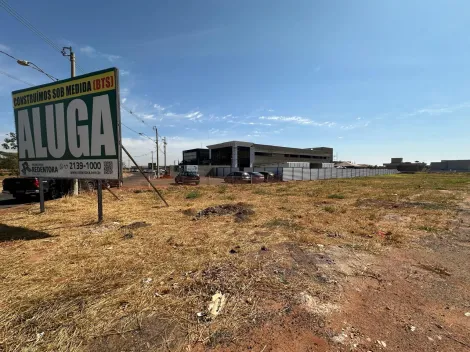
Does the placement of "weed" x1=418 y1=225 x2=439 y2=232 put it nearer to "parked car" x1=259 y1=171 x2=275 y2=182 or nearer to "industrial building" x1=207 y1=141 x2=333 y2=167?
"parked car" x1=259 y1=171 x2=275 y2=182

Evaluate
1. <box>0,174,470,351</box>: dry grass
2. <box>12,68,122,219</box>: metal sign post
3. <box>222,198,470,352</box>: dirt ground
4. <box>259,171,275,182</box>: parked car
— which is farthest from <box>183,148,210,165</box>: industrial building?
<box>222,198,470,352</box>: dirt ground

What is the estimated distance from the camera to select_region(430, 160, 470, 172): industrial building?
113125 mm

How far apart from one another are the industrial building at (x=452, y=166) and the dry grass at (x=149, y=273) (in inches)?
5654

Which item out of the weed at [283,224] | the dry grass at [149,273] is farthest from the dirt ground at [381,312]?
the weed at [283,224]

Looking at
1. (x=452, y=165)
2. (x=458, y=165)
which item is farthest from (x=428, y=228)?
(x=452, y=165)

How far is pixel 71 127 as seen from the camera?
6.95 meters

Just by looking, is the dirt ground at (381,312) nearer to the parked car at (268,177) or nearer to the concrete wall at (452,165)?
the parked car at (268,177)

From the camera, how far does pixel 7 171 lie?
146 feet

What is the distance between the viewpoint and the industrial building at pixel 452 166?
371 feet

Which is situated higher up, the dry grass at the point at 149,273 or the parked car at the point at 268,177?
the dry grass at the point at 149,273

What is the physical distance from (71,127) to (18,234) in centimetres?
300

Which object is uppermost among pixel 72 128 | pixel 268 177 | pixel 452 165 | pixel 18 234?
→ pixel 72 128

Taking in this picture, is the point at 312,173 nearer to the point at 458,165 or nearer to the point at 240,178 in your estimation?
the point at 240,178

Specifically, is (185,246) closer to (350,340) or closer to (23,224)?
(350,340)
